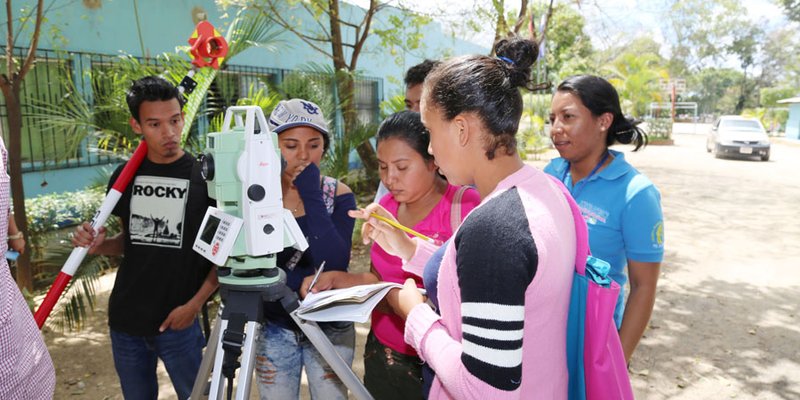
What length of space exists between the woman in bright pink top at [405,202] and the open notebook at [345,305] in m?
0.48

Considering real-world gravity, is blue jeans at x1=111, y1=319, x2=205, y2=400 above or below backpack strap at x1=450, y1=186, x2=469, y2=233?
below

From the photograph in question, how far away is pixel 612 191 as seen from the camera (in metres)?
1.93

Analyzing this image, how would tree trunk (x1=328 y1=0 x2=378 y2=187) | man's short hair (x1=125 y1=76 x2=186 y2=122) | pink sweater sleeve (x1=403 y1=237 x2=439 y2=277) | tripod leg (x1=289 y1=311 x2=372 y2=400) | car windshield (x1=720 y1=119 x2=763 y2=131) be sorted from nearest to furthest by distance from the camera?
1. tripod leg (x1=289 y1=311 x2=372 y2=400)
2. pink sweater sleeve (x1=403 y1=237 x2=439 y2=277)
3. man's short hair (x1=125 y1=76 x2=186 y2=122)
4. tree trunk (x1=328 y1=0 x2=378 y2=187)
5. car windshield (x1=720 y1=119 x2=763 y2=131)

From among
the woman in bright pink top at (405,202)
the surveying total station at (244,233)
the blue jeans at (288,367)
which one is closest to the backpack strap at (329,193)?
the woman in bright pink top at (405,202)

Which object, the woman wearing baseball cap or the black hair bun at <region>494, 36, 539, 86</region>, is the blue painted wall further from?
the black hair bun at <region>494, 36, 539, 86</region>

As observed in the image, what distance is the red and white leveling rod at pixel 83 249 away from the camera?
2057 mm

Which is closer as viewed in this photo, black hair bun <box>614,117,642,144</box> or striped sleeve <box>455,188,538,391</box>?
striped sleeve <box>455,188,538,391</box>

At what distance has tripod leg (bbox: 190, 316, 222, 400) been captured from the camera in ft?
5.01

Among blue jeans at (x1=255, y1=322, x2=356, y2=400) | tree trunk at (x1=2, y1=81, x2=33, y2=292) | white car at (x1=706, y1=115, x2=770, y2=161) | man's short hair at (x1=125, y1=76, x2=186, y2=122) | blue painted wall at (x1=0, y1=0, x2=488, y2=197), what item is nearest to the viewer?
blue jeans at (x1=255, y1=322, x2=356, y2=400)

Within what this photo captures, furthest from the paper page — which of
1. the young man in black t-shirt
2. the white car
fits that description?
the white car

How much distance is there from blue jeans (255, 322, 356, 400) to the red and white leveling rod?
79cm

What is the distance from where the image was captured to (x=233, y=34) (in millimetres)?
4051

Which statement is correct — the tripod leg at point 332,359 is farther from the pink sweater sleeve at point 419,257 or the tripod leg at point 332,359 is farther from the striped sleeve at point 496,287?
the striped sleeve at point 496,287

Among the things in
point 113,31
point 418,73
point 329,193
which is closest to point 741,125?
point 113,31
